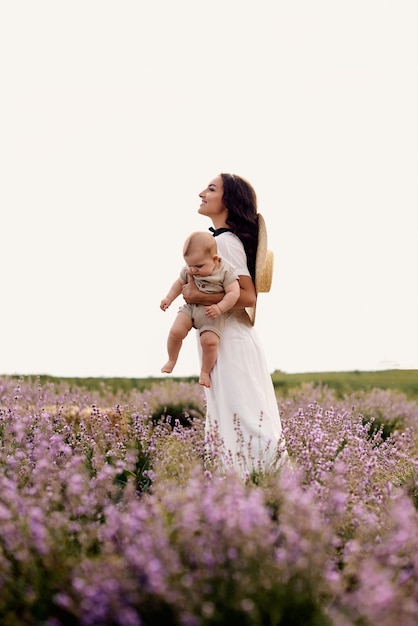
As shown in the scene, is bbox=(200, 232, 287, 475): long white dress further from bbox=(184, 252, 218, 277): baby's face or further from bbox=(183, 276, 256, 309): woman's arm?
bbox=(184, 252, 218, 277): baby's face

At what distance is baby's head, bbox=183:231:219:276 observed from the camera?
504 centimetres

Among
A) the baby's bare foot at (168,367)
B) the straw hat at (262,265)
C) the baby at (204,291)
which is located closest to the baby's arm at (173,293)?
the baby at (204,291)

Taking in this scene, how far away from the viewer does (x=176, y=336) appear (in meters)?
5.29

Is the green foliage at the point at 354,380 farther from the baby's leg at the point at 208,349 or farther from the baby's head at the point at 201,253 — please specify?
the baby's head at the point at 201,253

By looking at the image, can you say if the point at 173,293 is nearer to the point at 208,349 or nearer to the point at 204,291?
the point at 204,291

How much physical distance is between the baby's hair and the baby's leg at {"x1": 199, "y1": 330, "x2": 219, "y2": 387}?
1.89 feet

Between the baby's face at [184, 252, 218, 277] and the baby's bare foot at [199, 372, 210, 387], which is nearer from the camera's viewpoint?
the baby's face at [184, 252, 218, 277]

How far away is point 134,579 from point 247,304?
114 inches

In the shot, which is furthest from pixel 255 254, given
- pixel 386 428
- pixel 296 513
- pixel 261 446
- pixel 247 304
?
pixel 386 428

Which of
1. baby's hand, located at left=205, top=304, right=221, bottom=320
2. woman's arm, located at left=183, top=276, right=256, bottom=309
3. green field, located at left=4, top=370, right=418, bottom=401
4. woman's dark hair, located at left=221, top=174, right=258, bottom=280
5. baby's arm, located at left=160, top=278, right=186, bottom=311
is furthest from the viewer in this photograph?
green field, located at left=4, top=370, right=418, bottom=401

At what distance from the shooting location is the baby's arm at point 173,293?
5410 mm

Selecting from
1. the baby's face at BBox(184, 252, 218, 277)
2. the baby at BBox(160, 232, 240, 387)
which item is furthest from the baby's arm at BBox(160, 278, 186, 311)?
the baby's face at BBox(184, 252, 218, 277)

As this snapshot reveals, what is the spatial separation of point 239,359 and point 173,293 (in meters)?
0.67

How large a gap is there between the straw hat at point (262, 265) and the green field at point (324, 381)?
674 cm
